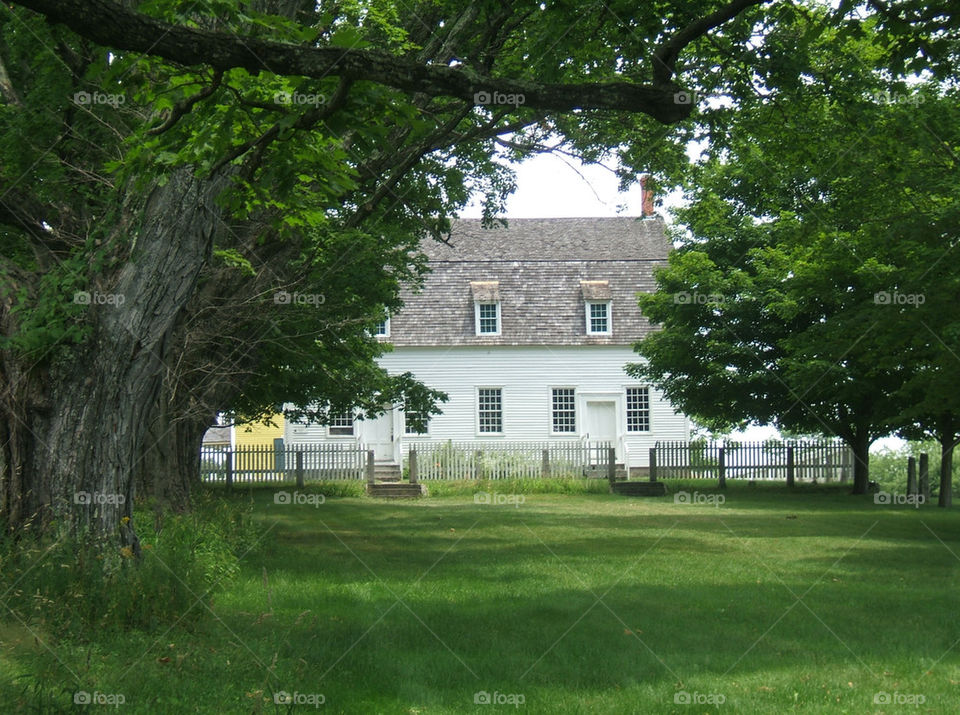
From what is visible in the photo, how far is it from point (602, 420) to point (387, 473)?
943 centimetres

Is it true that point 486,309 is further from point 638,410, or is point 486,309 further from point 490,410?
point 638,410

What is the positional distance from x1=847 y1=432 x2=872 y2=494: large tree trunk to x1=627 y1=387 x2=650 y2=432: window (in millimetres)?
9131

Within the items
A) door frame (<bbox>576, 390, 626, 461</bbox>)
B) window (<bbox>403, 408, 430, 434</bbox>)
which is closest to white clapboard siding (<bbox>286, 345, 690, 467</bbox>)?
door frame (<bbox>576, 390, 626, 461</bbox>)

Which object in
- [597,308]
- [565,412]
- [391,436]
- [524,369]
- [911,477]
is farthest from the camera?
[597,308]

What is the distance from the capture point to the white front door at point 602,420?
147ft

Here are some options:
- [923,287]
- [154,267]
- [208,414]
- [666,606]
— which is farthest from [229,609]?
[923,287]

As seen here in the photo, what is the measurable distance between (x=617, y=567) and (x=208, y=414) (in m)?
7.26

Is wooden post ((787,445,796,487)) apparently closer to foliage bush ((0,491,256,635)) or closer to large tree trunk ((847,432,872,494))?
large tree trunk ((847,432,872,494))

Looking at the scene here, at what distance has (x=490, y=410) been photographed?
45.1m

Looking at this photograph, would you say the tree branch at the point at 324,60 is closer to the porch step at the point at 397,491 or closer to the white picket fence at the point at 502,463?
the porch step at the point at 397,491

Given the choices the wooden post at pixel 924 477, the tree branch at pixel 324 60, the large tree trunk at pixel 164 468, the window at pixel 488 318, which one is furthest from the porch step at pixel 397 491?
the tree branch at pixel 324 60

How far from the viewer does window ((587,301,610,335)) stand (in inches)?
1784

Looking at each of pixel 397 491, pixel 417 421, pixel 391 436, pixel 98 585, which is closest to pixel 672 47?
pixel 98 585

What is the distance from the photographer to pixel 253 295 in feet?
58.3
